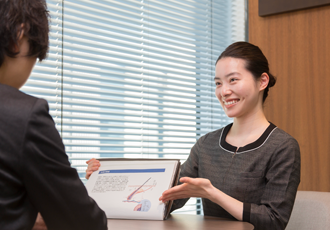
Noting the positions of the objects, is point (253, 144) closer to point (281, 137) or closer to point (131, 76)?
point (281, 137)

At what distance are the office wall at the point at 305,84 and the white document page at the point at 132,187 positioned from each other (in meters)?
Answer: 1.55

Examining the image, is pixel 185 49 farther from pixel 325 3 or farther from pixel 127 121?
pixel 325 3

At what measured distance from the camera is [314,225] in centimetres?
149

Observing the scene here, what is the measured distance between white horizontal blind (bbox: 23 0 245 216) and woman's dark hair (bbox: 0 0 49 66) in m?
1.09

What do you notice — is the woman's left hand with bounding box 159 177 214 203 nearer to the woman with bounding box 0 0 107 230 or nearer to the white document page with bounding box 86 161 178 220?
the white document page with bounding box 86 161 178 220

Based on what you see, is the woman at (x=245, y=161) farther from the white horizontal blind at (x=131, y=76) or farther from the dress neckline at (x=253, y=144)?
the white horizontal blind at (x=131, y=76)

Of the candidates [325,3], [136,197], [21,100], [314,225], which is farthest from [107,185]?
[325,3]

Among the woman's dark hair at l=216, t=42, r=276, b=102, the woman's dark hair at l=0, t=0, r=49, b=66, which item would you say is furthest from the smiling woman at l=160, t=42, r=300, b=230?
the woman's dark hair at l=0, t=0, r=49, b=66

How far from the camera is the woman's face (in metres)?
1.56

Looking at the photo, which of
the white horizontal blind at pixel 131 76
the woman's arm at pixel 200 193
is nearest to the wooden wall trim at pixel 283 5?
the white horizontal blind at pixel 131 76

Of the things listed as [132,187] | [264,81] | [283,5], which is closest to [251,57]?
[264,81]

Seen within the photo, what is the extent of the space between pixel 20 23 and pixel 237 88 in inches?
41.6

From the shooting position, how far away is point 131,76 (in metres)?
2.26

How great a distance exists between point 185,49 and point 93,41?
0.87 m
